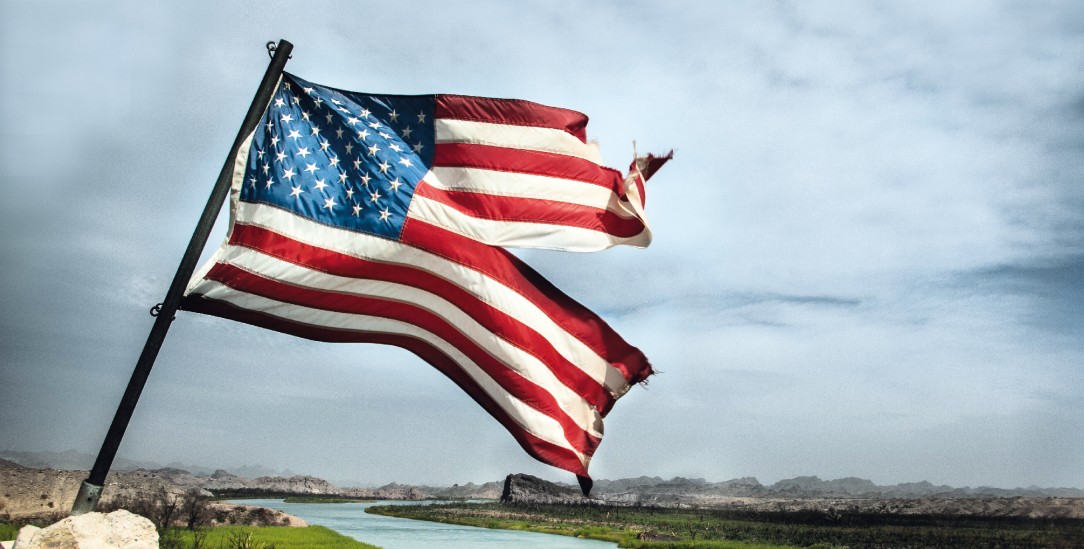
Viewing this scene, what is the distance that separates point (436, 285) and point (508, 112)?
2.32 metres

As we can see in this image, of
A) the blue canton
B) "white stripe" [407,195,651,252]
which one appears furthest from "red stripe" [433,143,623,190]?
"white stripe" [407,195,651,252]

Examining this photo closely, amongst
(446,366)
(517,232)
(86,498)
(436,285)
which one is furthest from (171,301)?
(517,232)

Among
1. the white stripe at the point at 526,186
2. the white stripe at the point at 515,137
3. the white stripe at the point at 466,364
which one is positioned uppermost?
the white stripe at the point at 515,137

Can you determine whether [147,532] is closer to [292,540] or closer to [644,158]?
[644,158]

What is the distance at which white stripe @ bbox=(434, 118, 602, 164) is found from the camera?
28.7 feet

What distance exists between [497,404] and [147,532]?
3.68m

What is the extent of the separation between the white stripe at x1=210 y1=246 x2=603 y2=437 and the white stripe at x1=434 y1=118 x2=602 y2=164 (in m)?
1.90

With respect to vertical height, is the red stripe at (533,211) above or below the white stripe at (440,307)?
above

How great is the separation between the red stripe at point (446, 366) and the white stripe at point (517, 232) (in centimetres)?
139

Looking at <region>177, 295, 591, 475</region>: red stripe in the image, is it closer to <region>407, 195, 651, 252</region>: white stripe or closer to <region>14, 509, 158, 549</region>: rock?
<region>407, 195, 651, 252</region>: white stripe

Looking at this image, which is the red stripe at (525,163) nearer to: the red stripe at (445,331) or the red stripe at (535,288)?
the red stripe at (535,288)

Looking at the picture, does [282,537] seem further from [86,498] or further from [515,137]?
[515,137]

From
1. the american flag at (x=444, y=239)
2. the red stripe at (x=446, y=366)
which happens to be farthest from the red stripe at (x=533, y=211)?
the red stripe at (x=446, y=366)

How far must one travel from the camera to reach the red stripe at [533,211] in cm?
862
